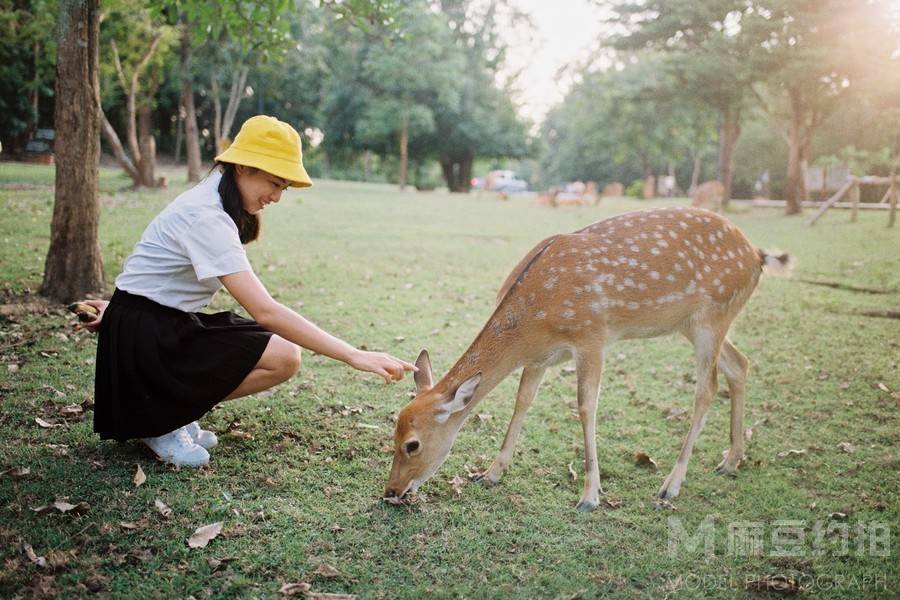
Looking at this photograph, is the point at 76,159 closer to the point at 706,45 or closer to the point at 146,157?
the point at 146,157

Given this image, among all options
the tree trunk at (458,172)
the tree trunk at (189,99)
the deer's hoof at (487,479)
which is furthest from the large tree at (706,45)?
Result: the deer's hoof at (487,479)

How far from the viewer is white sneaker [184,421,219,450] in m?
4.05

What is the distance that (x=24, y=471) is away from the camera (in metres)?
3.59

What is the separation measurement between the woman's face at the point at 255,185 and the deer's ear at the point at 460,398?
54.2 inches

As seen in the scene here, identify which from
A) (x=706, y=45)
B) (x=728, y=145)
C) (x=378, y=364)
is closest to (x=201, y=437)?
(x=378, y=364)

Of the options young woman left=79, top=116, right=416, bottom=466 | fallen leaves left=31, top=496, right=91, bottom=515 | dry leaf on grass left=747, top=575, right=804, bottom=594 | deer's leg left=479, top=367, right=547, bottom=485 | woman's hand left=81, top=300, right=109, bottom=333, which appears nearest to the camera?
dry leaf on grass left=747, top=575, right=804, bottom=594

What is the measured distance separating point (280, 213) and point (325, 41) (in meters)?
21.5

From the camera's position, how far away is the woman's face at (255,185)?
11.6 ft

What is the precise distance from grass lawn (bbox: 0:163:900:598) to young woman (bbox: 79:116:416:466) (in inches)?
15.6

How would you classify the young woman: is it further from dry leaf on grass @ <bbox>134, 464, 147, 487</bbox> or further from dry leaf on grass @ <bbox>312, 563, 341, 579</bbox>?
dry leaf on grass @ <bbox>312, 563, 341, 579</bbox>

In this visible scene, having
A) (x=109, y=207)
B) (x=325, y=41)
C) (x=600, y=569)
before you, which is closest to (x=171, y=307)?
(x=600, y=569)

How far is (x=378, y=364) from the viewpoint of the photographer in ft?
11.3

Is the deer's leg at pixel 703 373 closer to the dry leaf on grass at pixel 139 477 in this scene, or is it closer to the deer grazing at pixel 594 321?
the deer grazing at pixel 594 321

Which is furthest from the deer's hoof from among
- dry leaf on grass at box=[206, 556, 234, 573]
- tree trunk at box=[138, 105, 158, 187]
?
tree trunk at box=[138, 105, 158, 187]
